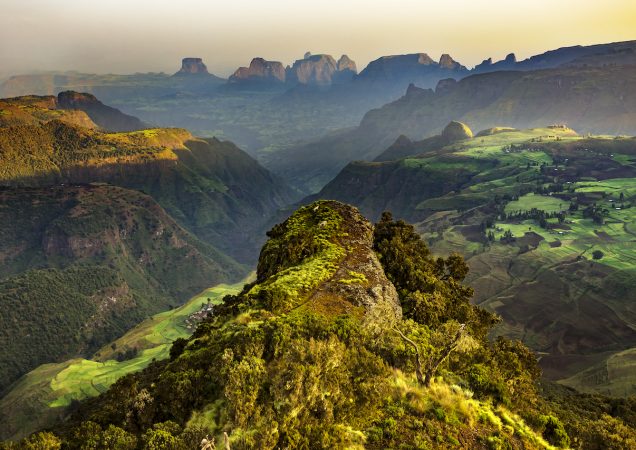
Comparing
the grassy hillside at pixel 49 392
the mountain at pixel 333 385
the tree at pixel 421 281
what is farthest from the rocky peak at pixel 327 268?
the grassy hillside at pixel 49 392

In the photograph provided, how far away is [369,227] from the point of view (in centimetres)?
5019

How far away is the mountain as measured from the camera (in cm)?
2080

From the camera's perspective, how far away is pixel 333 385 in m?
22.9

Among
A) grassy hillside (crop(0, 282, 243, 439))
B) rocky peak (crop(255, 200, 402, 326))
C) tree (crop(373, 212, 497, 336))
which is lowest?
grassy hillside (crop(0, 282, 243, 439))

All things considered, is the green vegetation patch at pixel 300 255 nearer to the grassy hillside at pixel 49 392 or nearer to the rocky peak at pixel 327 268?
the rocky peak at pixel 327 268

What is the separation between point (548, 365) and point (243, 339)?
154085 mm

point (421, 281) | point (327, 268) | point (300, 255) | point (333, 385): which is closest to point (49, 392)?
point (300, 255)

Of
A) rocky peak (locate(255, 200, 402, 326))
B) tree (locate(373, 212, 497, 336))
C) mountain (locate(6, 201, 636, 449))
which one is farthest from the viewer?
tree (locate(373, 212, 497, 336))

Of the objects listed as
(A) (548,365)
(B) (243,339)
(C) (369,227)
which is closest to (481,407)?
(B) (243,339)

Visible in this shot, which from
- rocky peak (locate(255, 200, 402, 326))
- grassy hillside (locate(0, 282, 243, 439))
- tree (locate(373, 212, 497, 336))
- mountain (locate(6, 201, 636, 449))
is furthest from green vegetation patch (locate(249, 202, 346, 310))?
grassy hillside (locate(0, 282, 243, 439))

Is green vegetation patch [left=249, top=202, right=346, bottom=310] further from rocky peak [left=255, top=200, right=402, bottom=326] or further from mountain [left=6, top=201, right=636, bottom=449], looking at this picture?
mountain [left=6, top=201, right=636, bottom=449]

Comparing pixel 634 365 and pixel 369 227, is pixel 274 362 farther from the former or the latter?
pixel 634 365

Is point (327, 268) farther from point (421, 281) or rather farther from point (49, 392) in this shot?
point (49, 392)

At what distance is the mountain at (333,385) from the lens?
20.8 metres
